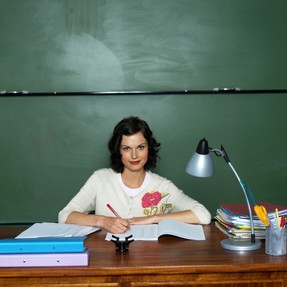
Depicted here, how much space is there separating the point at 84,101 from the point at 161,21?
706 mm

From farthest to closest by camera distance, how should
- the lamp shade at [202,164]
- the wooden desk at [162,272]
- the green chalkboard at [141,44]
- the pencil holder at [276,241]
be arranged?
the green chalkboard at [141,44] → the lamp shade at [202,164] → the pencil holder at [276,241] → the wooden desk at [162,272]

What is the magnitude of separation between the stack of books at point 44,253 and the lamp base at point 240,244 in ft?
1.86

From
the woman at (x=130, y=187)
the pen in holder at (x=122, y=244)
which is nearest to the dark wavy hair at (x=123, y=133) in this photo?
the woman at (x=130, y=187)

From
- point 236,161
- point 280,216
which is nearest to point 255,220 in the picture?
point 280,216

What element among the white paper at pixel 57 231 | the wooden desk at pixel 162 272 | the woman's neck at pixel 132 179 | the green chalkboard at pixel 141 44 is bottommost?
the wooden desk at pixel 162 272

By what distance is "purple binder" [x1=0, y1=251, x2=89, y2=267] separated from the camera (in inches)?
68.4

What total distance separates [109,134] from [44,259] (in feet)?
5.06

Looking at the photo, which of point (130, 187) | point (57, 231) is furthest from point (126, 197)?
point (57, 231)

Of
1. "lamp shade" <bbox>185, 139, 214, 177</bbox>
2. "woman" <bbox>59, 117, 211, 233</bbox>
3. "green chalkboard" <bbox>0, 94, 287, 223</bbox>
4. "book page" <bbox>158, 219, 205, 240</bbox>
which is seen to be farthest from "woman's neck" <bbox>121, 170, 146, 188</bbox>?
"lamp shade" <bbox>185, 139, 214, 177</bbox>

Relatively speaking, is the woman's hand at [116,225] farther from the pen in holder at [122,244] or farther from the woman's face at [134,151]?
the woman's face at [134,151]

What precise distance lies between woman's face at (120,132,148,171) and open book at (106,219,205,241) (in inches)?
19.4

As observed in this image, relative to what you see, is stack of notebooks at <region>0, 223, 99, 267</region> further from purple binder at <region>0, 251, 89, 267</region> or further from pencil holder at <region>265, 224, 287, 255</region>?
pencil holder at <region>265, 224, 287, 255</region>

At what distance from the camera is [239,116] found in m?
3.25

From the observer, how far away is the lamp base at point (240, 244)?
1920mm
